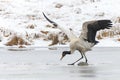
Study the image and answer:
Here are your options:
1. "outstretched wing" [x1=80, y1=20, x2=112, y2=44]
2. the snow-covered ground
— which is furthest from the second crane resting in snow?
the snow-covered ground

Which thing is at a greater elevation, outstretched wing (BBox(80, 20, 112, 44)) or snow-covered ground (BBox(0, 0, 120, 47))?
outstretched wing (BBox(80, 20, 112, 44))

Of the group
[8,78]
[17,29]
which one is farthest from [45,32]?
[8,78]

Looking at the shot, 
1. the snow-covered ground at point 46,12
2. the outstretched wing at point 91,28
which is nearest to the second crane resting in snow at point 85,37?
the outstretched wing at point 91,28

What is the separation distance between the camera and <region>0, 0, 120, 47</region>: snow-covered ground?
38812mm

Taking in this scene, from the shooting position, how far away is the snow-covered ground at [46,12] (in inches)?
1528

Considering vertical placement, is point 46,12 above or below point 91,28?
below

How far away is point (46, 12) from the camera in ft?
141

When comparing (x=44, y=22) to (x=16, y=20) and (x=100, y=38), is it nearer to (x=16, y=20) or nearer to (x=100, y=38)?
(x=16, y=20)

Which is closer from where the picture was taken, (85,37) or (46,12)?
(85,37)

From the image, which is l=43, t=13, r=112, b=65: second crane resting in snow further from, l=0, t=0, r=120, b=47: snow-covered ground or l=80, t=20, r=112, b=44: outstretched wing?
l=0, t=0, r=120, b=47: snow-covered ground

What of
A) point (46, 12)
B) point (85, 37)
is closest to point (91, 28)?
point (85, 37)

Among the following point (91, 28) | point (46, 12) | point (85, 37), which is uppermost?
point (91, 28)

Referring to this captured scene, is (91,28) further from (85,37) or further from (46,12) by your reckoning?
(46,12)

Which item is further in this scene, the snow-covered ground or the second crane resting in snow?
the snow-covered ground
